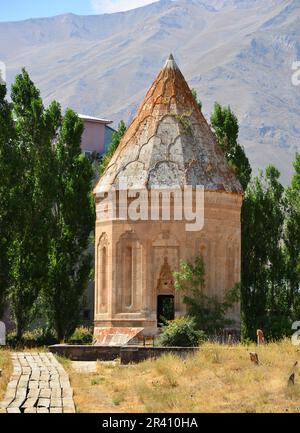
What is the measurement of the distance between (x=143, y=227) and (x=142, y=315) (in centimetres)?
283

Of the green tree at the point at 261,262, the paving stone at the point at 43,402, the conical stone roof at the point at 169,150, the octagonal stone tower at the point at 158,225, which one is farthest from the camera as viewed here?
the green tree at the point at 261,262

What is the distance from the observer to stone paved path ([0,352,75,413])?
57.8ft

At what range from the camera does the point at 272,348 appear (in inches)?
1065

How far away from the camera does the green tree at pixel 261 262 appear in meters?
39.6

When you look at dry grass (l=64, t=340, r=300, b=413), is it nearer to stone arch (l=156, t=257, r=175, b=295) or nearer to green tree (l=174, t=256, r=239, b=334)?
green tree (l=174, t=256, r=239, b=334)

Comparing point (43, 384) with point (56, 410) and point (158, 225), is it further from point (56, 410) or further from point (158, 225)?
point (158, 225)

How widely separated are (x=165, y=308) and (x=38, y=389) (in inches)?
623

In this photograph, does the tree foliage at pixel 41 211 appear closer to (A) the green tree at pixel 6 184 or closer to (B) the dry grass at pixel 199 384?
(A) the green tree at pixel 6 184

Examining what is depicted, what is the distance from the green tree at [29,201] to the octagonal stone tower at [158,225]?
2.78 m

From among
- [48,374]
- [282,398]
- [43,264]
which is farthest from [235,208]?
[282,398]

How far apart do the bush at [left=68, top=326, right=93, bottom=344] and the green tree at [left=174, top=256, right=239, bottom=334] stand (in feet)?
16.0

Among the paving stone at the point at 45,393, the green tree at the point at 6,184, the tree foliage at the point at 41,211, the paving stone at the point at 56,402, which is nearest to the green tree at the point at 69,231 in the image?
the tree foliage at the point at 41,211

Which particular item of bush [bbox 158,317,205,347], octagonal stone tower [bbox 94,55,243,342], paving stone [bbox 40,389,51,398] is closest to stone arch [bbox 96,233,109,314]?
octagonal stone tower [bbox 94,55,243,342]

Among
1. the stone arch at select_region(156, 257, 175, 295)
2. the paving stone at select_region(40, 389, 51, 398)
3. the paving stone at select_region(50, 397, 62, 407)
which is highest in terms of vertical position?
the stone arch at select_region(156, 257, 175, 295)
